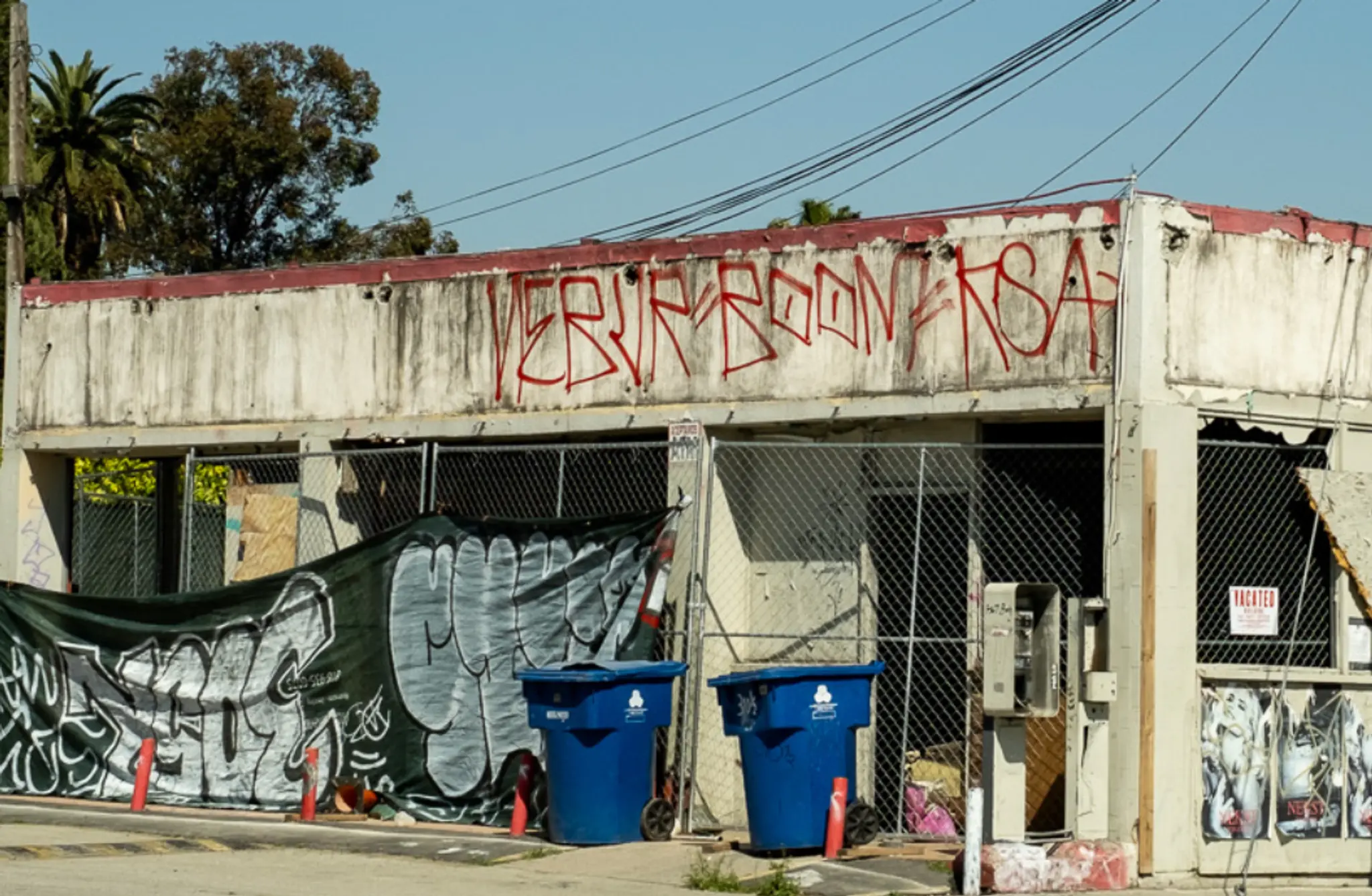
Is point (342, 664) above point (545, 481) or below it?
below

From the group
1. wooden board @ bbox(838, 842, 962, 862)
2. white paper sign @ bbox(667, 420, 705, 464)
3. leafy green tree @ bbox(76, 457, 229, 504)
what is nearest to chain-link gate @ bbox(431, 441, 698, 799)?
white paper sign @ bbox(667, 420, 705, 464)

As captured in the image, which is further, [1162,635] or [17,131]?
[17,131]

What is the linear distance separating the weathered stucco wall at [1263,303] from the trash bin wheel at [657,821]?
4105 mm

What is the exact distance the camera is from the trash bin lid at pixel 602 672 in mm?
12594

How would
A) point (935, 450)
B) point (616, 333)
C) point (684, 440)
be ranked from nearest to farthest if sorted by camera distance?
point (935, 450) < point (684, 440) < point (616, 333)

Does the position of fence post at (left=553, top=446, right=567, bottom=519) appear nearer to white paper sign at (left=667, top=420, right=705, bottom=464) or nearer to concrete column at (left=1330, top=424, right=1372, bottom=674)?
white paper sign at (left=667, top=420, right=705, bottom=464)

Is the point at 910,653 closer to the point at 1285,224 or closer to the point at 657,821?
the point at 657,821

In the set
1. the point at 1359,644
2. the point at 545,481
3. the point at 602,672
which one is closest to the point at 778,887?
the point at 602,672

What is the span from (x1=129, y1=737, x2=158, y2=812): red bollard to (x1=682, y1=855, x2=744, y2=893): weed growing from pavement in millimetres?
5353

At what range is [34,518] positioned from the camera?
17922 mm

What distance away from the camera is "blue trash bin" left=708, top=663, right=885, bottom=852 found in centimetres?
1202

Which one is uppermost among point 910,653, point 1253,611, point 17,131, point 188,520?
point 17,131

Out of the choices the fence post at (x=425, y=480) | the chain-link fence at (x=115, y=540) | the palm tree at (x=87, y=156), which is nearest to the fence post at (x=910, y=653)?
the fence post at (x=425, y=480)

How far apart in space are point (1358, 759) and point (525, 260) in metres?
6.81
